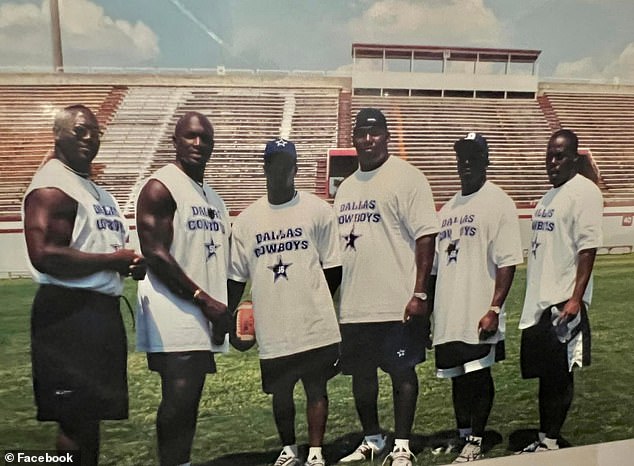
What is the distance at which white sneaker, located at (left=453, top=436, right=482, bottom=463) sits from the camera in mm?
2109

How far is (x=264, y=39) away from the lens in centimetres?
174

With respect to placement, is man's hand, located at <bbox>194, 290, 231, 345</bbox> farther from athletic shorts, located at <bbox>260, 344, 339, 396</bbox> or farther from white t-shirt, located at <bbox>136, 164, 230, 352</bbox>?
athletic shorts, located at <bbox>260, 344, 339, 396</bbox>

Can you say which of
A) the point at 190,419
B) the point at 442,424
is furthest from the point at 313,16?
the point at 442,424

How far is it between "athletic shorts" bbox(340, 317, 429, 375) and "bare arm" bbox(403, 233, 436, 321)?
0.04 m

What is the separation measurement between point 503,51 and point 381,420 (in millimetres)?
1418

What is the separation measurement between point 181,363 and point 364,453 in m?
0.76

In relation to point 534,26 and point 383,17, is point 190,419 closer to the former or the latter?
point 383,17

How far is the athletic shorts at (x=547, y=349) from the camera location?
213 centimetres

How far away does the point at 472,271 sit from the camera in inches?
79.2

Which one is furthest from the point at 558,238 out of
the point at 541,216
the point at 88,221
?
the point at 88,221

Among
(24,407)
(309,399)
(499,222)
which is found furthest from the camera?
(499,222)

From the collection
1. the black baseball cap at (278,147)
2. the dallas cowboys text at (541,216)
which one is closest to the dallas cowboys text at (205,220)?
the black baseball cap at (278,147)

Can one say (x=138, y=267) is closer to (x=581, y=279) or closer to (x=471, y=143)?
(x=471, y=143)

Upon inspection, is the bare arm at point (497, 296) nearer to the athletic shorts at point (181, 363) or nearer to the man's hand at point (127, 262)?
the athletic shorts at point (181, 363)
